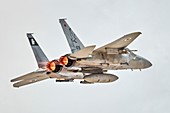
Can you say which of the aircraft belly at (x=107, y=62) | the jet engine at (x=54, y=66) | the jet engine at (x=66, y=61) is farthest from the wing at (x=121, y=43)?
the jet engine at (x=54, y=66)

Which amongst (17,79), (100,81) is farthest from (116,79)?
(17,79)

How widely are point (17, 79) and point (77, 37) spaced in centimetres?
861

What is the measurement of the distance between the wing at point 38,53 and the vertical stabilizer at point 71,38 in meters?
4.83

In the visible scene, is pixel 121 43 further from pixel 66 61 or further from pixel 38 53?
pixel 38 53

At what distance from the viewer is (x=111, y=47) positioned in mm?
74812

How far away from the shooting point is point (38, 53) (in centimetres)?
8131

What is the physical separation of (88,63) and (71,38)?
4719 millimetres

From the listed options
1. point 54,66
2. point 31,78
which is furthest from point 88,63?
point 31,78

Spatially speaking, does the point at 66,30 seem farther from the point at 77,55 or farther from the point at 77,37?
the point at 77,55

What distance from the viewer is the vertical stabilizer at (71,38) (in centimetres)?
7644

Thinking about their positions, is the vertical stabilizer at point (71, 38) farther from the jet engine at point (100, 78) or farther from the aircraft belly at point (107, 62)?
the jet engine at point (100, 78)

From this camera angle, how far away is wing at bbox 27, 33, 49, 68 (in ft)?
262

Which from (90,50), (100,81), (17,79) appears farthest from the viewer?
(17,79)

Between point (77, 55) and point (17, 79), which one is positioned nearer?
point (77, 55)
